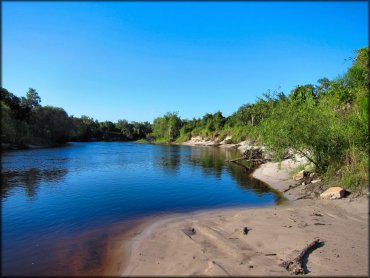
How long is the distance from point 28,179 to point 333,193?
86.3 feet

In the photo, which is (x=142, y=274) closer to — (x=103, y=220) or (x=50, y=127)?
(x=103, y=220)

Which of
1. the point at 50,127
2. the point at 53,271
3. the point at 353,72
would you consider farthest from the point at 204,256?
the point at 50,127

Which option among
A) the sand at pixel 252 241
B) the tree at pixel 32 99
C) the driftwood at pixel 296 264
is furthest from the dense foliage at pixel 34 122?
the driftwood at pixel 296 264

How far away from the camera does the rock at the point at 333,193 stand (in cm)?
1898

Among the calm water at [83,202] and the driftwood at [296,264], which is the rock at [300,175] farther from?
the driftwood at [296,264]

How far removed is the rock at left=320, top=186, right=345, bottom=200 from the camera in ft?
62.3

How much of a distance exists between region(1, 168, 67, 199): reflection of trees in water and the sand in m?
13.3

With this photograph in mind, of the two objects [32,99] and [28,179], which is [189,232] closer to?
[28,179]

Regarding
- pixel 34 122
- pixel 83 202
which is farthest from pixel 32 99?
pixel 83 202

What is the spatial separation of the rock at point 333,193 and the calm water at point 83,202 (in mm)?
3503

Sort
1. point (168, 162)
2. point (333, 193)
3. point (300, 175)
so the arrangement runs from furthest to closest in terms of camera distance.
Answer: point (168, 162)
point (300, 175)
point (333, 193)

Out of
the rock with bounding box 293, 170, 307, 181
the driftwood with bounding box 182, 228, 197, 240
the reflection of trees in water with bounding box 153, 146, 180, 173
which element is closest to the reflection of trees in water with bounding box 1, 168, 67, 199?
A: the reflection of trees in water with bounding box 153, 146, 180, 173

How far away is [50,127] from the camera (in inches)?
3912

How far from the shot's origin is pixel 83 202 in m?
21.6
